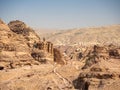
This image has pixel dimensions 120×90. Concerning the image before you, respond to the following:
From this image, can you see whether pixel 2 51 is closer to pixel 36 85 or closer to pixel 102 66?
pixel 36 85

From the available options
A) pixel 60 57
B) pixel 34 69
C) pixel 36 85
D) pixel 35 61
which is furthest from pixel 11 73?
pixel 60 57

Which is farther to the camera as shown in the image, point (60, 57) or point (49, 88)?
point (60, 57)

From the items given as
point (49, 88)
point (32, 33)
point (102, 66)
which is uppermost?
point (32, 33)

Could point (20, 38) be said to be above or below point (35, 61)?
above

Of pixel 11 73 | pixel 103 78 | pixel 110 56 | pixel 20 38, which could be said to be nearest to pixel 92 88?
pixel 103 78

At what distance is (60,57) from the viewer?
2308 inches

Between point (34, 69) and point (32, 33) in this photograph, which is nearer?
point (34, 69)

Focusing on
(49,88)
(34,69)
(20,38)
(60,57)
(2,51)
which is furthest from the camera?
(60,57)

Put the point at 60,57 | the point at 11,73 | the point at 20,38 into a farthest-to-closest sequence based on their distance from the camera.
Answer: the point at 60,57 → the point at 20,38 → the point at 11,73

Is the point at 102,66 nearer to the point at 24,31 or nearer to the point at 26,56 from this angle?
the point at 26,56

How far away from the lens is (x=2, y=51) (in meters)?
46.0

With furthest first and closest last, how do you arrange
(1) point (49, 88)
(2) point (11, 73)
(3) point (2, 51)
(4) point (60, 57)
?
(4) point (60, 57), (3) point (2, 51), (2) point (11, 73), (1) point (49, 88)

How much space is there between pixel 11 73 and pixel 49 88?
8.98 m

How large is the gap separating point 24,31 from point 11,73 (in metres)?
21.3
